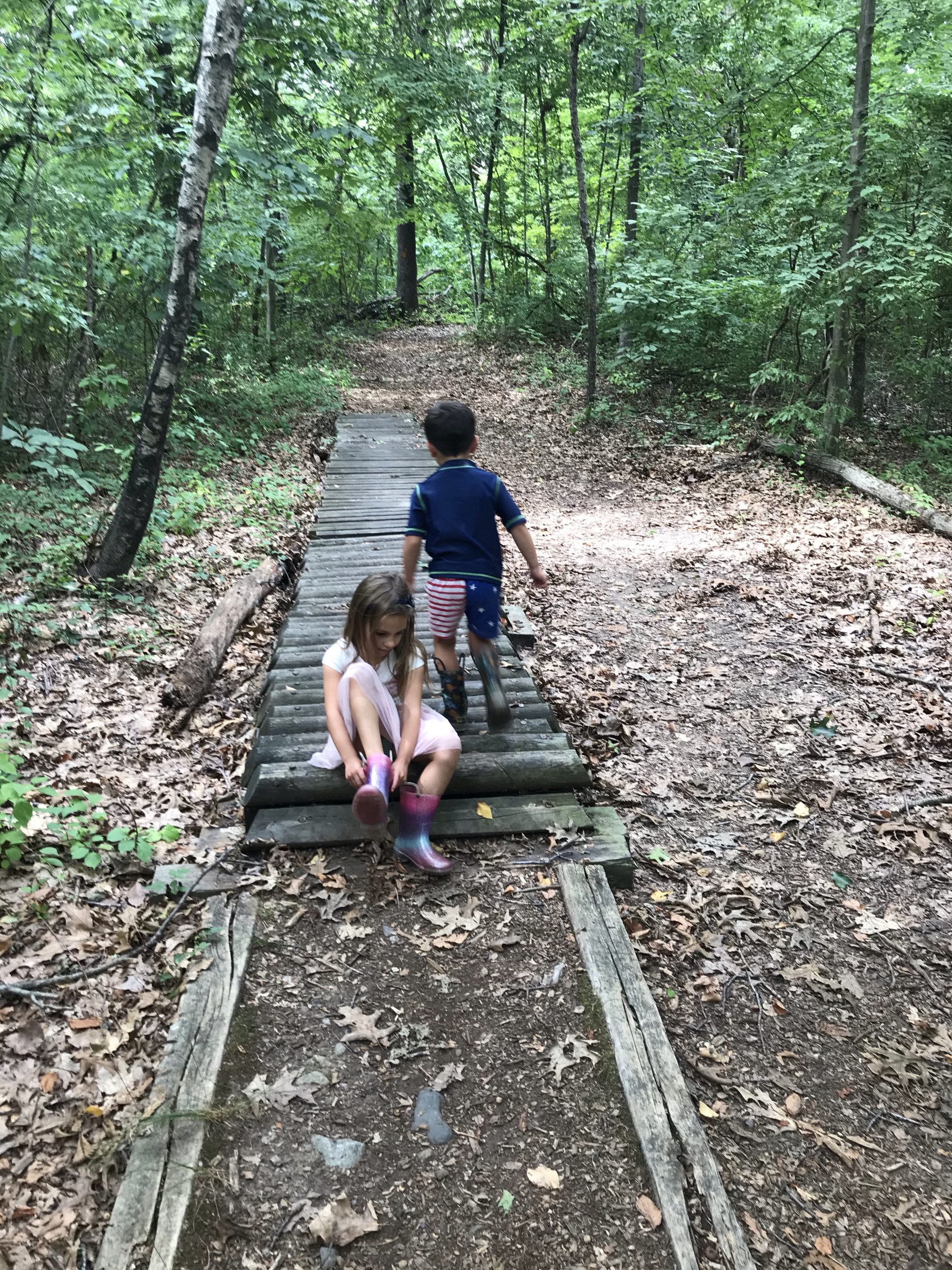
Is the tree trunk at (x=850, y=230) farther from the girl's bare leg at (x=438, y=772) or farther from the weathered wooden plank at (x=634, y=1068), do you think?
the weathered wooden plank at (x=634, y=1068)

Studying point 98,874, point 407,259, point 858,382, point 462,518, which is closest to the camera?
point 98,874

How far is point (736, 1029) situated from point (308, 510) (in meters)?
8.10

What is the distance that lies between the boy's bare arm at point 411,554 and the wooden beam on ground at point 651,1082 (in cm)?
179

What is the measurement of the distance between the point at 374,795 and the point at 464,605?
138 cm

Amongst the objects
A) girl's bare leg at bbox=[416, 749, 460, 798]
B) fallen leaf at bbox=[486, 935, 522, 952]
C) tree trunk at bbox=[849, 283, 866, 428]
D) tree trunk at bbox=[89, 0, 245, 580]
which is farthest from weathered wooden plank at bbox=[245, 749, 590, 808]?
tree trunk at bbox=[849, 283, 866, 428]

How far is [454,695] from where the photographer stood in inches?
181

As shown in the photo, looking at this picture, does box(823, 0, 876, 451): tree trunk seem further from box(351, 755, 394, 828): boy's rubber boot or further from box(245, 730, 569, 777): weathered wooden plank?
box(351, 755, 394, 828): boy's rubber boot

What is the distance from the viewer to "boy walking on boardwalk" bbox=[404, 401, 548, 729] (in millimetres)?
4059

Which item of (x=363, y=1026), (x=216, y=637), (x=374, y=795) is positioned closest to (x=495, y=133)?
(x=216, y=637)

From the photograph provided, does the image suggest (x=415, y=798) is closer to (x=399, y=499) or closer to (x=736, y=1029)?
(x=736, y=1029)

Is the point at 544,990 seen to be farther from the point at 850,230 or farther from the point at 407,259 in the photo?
the point at 407,259

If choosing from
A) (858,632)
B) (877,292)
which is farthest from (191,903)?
(877,292)

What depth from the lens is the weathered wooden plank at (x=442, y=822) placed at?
12.4ft

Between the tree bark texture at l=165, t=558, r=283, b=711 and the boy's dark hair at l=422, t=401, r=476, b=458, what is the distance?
257cm
